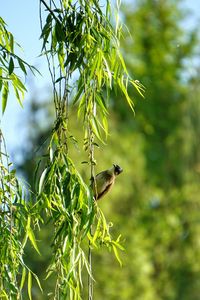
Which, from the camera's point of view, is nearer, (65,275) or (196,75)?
(65,275)

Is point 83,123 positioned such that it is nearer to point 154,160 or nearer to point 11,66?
point 11,66

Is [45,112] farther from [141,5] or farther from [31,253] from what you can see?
[141,5]

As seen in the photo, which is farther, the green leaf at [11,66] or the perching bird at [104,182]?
the perching bird at [104,182]

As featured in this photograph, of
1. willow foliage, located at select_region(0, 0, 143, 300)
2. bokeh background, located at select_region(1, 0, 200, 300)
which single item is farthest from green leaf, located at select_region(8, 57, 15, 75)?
bokeh background, located at select_region(1, 0, 200, 300)

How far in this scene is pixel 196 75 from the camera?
72.3 ft

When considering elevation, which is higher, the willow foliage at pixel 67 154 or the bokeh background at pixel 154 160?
the bokeh background at pixel 154 160

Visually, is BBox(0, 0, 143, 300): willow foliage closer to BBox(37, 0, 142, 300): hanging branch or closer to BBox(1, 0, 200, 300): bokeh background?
BBox(37, 0, 142, 300): hanging branch

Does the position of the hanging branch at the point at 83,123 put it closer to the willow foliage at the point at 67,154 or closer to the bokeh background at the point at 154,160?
the willow foliage at the point at 67,154

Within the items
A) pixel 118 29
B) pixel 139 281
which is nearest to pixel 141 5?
pixel 139 281

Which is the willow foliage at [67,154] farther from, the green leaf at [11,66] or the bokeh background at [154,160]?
the bokeh background at [154,160]

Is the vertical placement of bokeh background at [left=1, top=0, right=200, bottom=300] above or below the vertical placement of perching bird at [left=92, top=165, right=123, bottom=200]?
above

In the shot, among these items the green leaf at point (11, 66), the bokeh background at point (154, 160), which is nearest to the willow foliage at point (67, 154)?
the green leaf at point (11, 66)

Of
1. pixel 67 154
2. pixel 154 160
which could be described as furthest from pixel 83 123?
pixel 154 160

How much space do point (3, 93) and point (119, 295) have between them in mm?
15487
